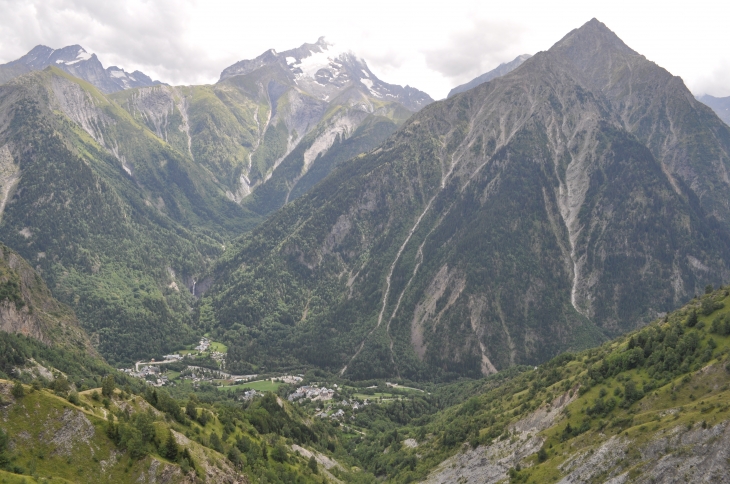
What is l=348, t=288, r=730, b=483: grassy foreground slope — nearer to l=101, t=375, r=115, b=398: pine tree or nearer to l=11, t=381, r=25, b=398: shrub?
l=101, t=375, r=115, b=398: pine tree

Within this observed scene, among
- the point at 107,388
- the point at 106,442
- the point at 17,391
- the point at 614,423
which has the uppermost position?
the point at 17,391

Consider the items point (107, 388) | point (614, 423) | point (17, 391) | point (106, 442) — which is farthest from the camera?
point (614, 423)

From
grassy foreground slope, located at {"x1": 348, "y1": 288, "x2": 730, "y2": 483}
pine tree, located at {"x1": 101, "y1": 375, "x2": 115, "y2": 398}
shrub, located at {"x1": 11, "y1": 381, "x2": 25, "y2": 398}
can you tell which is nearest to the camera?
shrub, located at {"x1": 11, "y1": 381, "x2": 25, "y2": 398}

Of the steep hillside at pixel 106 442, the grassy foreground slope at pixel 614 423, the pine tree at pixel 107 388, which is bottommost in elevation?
the grassy foreground slope at pixel 614 423

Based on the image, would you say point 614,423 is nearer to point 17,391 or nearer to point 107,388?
→ point 107,388

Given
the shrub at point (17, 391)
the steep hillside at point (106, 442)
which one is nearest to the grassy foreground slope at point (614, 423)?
the steep hillside at point (106, 442)

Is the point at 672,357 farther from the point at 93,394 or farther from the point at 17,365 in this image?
the point at 17,365

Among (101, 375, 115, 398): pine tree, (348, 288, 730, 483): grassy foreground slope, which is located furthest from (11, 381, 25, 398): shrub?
(348, 288, 730, 483): grassy foreground slope

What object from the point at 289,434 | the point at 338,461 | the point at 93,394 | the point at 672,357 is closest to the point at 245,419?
the point at 289,434

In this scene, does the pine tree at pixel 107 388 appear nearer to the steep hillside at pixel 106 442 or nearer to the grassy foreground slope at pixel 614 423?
the steep hillside at pixel 106 442

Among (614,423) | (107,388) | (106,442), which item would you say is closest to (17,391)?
(106,442)

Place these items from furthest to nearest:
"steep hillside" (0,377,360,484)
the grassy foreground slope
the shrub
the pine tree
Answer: the pine tree, the grassy foreground slope, the shrub, "steep hillside" (0,377,360,484)
